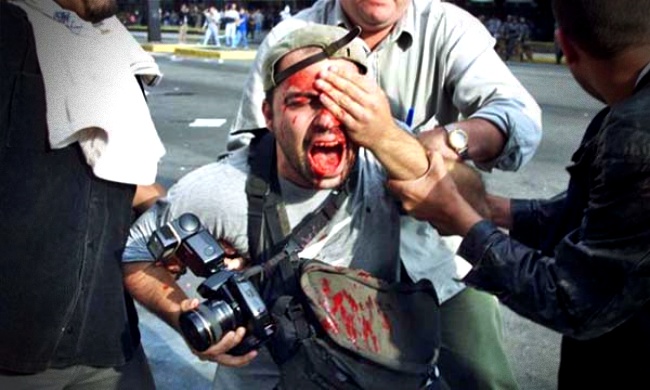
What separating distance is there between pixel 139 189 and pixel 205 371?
187cm

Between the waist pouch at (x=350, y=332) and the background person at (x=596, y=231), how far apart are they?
0.80ft

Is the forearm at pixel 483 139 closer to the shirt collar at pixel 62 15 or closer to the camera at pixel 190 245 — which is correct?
the camera at pixel 190 245

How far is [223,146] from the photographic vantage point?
9.65 m

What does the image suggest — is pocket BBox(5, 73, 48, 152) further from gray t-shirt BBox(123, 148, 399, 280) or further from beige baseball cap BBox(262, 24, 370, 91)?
beige baseball cap BBox(262, 24, 370, 91)

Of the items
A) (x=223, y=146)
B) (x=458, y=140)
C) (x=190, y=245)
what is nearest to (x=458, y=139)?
(x=458, y=140)

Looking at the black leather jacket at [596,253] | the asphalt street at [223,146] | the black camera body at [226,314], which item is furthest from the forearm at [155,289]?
the asphalt street at [223,146]

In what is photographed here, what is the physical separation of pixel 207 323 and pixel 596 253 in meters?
0.89

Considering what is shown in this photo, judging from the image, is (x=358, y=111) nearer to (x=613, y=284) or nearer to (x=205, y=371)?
(x=613, y=284)

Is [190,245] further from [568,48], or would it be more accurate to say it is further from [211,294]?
[568,48]

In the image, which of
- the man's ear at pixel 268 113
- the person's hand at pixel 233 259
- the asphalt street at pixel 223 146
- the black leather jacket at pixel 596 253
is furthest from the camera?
the asphalt street at pixel 223 146

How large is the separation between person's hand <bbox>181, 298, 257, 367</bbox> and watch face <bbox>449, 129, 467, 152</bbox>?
805 millimetres

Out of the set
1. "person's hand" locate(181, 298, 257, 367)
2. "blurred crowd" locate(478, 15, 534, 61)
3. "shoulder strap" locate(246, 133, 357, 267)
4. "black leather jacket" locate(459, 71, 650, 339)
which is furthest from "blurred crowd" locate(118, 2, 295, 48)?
"black leather jacket" locate(459, 71, 650, 339)

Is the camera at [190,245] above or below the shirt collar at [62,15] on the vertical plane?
below

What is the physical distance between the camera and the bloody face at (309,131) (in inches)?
82.2
